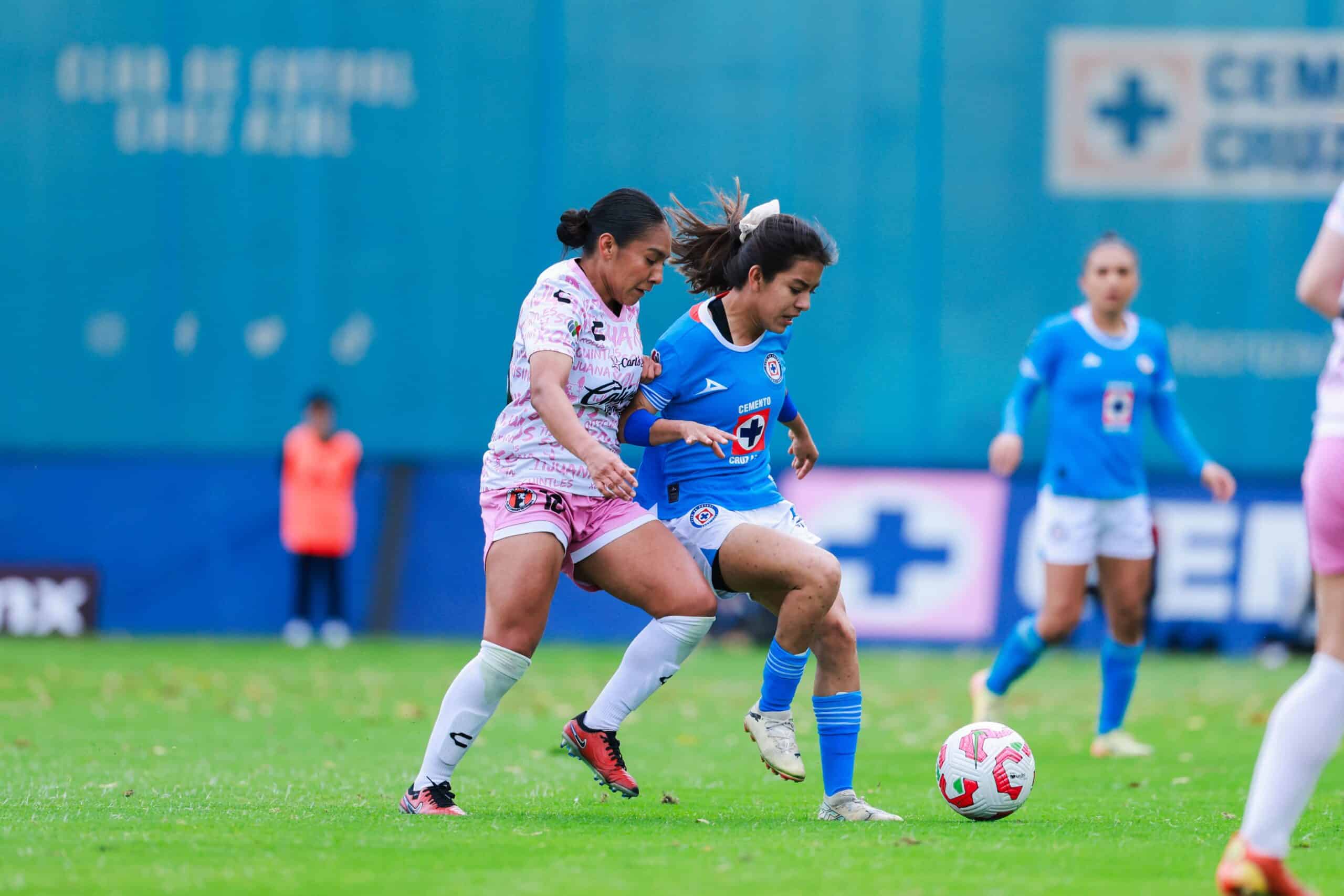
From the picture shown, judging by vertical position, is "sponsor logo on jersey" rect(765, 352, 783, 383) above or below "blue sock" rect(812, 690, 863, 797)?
above

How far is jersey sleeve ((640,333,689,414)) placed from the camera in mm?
6512

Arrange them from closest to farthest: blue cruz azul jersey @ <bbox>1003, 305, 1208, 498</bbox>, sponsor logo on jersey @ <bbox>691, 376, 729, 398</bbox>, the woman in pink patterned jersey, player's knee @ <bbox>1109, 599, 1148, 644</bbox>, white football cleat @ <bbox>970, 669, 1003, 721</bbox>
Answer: the woman in pink patterned jersey, sponsor logo on jersey @ <bbox>691, 376, 729, 398</bbox>, player's knee @ <bbox>1109, 599, 1148, 644</bbox>, blue cruz azul jersey @ <bbox>1003, 305, 1208, 498</bbox>, white football cleat @ <bbox>970, 669, 1003, 721</bbox>

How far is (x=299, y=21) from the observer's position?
57.4 ft

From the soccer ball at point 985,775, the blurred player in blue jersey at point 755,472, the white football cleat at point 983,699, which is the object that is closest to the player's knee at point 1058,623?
the white football cleat at point 983,699

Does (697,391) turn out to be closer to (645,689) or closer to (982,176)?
(645,689)

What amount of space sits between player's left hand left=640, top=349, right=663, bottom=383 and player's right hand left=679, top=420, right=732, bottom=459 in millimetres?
374

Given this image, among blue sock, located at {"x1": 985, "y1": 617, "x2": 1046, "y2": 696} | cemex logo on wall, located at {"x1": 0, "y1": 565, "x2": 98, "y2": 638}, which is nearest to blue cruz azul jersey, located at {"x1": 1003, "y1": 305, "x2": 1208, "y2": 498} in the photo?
blue sock, located at {"x1": 985, "y1": 617, "x2": 1046, "y2": 696}

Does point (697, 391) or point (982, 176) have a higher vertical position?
point (982, 176)

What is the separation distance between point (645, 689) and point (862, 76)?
40.0 feet

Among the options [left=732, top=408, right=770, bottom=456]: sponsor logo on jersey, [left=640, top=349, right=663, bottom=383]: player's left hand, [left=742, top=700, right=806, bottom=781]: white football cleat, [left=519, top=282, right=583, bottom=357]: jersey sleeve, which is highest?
[left=519, top=282, right=583, bottom=357]: jersey sleeve

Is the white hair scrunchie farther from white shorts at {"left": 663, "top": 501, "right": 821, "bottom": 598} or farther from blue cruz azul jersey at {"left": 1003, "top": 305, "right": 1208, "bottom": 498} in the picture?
blue cruz azul jersey at {"left": 1003, "top": 305, "right": 1208, "bottom": 498}

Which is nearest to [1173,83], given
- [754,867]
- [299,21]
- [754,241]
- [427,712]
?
[299,21]

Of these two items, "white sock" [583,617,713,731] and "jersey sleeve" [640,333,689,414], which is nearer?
"white sock" [583,617,713,731]

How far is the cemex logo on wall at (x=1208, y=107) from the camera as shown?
17.3 metres
